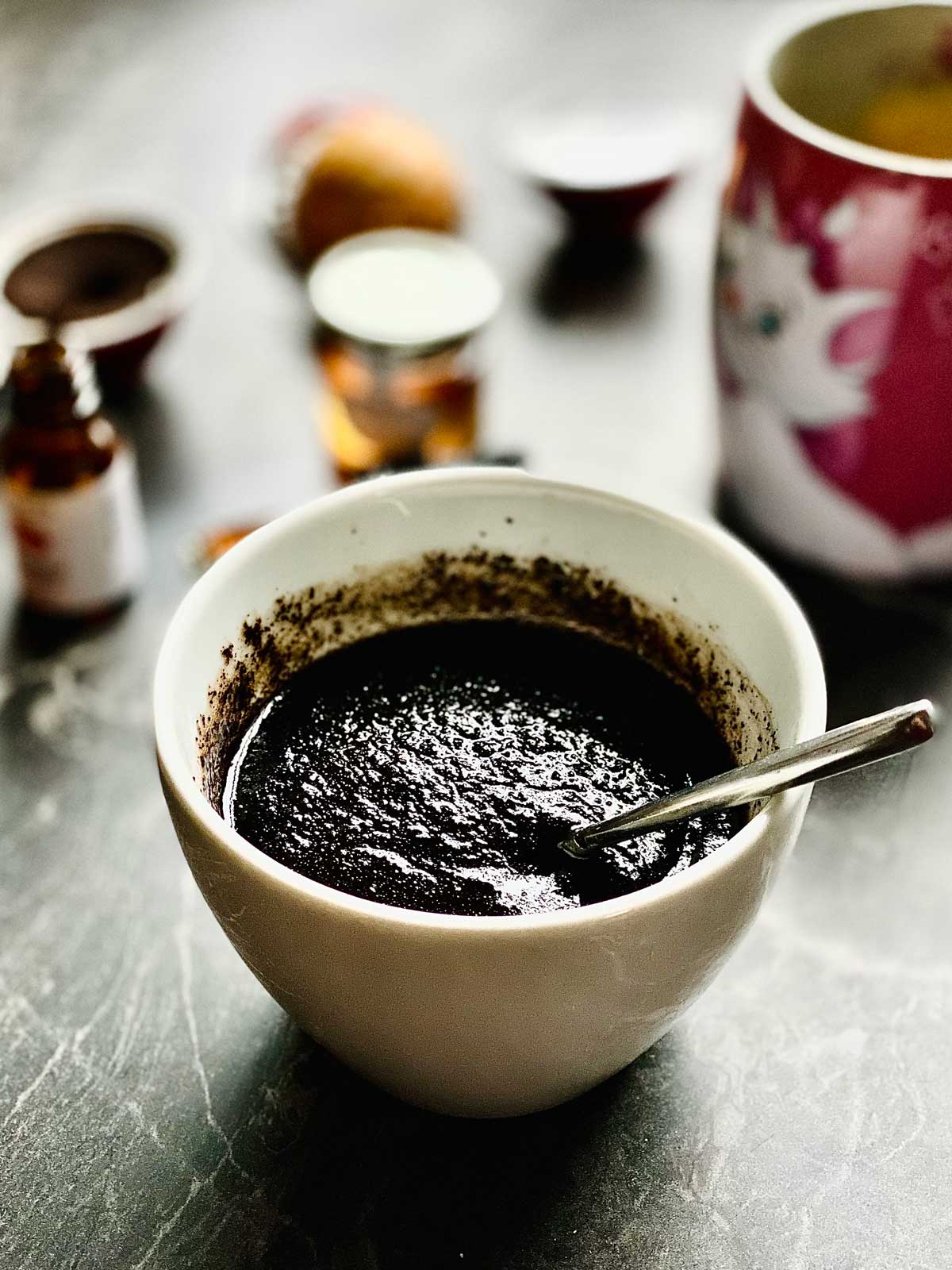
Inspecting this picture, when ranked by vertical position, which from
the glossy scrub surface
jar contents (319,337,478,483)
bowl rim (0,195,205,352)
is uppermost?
bowl rim (0,195,205,352)

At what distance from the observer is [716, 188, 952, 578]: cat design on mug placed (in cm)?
82

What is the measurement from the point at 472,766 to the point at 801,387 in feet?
1.18

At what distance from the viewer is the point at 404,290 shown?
39.7 inches

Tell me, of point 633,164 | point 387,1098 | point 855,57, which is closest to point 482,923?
point 387,1098

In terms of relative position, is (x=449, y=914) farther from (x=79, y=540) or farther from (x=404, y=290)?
(x=404, y=290)

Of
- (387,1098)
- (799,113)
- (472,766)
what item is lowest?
(387,1098)

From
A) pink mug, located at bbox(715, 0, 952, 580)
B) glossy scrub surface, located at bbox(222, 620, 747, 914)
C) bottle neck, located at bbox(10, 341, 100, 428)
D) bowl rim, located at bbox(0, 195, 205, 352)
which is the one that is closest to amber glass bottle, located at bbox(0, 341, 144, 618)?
bottle neck, located at bbox(10, 341, 100, 428)

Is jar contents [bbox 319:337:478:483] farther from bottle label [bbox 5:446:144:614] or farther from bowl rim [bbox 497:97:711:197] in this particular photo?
bowl rim [bbox 497:97:711:197]

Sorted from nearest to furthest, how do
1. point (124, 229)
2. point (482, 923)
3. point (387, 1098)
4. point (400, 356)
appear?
1. point (482, 923)
2. point (387, 1098)
3. point (400, 356)
4. point (124, 229)

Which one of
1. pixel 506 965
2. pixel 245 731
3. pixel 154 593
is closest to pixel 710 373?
pixel 154 593

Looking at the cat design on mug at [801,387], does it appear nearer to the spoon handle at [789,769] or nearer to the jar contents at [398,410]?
the jar contents at [398,410]

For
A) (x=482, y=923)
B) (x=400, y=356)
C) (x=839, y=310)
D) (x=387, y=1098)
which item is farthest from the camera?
(x=400, y=356)

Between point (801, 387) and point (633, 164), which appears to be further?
point (633, 164)

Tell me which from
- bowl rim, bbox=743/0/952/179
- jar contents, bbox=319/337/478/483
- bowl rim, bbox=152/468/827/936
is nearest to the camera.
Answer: bowl rim, bbox=152/468/827/936
